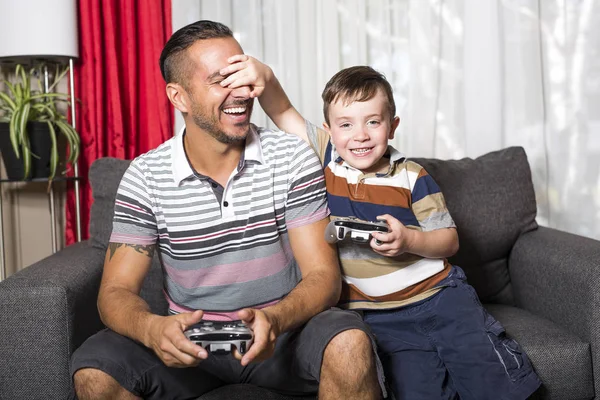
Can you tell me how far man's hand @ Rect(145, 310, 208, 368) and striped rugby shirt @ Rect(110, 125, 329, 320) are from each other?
29cm

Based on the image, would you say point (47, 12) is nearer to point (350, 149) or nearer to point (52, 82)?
point (52, 82)

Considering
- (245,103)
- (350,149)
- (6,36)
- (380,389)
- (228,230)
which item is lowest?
(380,389)

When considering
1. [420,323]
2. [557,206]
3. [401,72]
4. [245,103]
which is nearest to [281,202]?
[245,103]

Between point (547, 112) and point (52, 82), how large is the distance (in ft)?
6.89

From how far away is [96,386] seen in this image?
1516mm

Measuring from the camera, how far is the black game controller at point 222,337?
138cm

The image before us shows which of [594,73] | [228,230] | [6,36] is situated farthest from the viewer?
[594,73]

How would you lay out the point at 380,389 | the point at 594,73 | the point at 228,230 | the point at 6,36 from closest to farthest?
the point at 380,389 → the point at 228,230 → the point at 6,36 → the point at 594,73

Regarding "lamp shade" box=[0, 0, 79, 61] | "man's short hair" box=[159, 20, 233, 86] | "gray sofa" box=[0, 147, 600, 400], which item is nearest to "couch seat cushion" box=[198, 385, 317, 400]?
"gray sofa" box=[0, 147, 600, 400]

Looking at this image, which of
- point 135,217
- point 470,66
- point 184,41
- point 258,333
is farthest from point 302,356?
point 470,66

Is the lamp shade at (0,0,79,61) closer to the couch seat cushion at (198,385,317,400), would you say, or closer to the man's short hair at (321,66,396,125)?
the man's short hair at (321,66,396,125)

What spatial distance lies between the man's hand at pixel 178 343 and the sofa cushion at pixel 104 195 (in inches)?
33.4

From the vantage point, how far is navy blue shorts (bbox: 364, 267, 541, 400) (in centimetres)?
172

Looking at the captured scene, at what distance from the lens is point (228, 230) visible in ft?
5.69
